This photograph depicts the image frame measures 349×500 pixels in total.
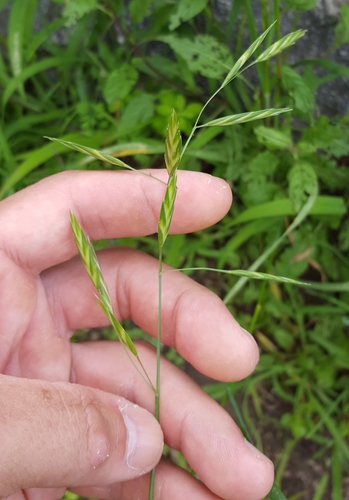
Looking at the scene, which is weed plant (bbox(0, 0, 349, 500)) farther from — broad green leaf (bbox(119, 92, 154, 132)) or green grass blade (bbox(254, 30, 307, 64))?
green grass blade (bbox(254, 30, 307, 64))

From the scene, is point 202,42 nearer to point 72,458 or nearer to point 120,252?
point 120,252

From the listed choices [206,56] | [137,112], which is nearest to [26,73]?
[137,112]

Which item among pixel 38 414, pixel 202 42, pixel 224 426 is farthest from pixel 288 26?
pixel 38 414

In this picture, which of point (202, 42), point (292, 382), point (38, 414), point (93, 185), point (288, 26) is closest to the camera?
point (38, 414)

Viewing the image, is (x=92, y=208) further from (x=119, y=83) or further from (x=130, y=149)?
(x=119, y=83)

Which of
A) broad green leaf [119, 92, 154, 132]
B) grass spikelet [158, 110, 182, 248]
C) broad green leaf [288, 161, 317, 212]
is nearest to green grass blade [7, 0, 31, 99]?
broad green leaf [119, 92, 154, 132]

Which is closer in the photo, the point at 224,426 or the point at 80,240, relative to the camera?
the point at 80,240
